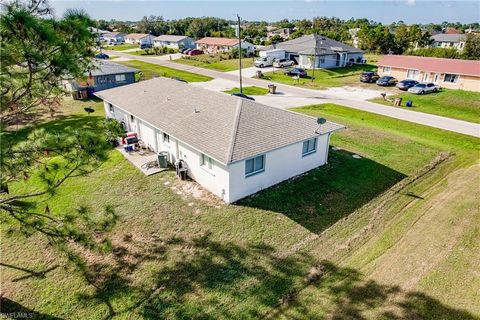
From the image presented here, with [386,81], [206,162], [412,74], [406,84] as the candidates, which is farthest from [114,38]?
[206,162]

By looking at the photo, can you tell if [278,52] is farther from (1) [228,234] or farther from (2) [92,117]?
(1) [228,234]

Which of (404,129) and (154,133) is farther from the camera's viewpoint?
(404,129)

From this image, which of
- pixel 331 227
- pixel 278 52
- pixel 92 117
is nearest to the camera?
pixel 331 227

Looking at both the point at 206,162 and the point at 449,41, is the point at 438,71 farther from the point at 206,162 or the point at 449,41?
the point at 449,41

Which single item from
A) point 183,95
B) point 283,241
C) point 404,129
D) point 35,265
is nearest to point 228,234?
point 283,241

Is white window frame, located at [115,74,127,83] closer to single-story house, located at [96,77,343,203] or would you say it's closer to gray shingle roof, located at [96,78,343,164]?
gray shingle roof, located at [96,78,343,164]

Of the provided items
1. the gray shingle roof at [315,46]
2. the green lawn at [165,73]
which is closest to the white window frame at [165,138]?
the green lawn at [165,73]
